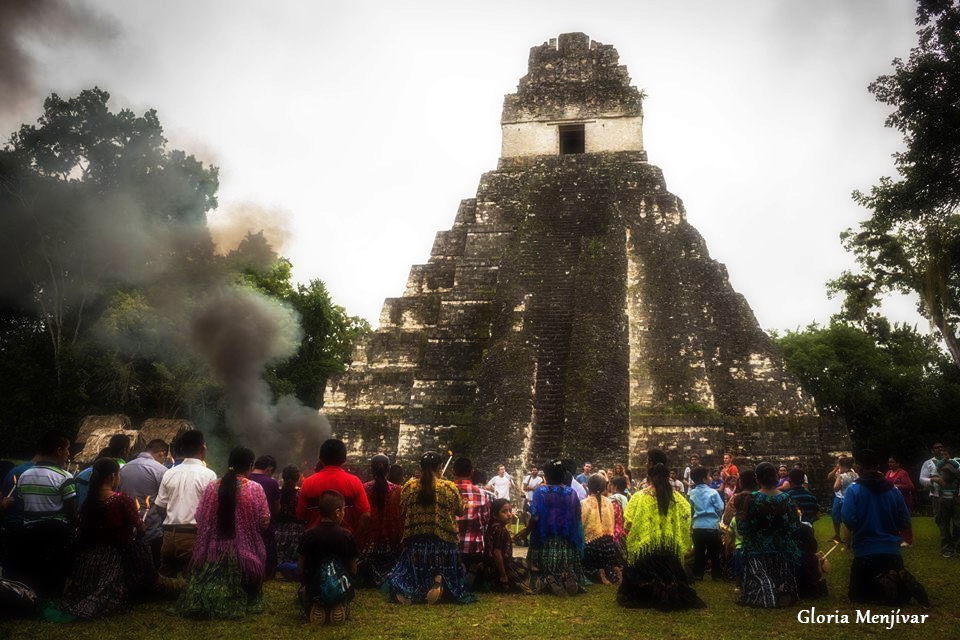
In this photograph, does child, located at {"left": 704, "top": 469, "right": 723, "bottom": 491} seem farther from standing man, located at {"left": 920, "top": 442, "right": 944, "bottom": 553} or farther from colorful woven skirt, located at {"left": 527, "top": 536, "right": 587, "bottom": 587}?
colorful woven skirt, located at {"left": 527, "top": 536, "right": 587, "bottom": 587}

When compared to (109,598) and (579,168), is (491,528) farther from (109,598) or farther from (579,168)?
(579,168)

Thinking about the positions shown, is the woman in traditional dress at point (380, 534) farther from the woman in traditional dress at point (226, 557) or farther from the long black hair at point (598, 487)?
the long black hair at point (598, 487)

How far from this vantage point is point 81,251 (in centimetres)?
2697

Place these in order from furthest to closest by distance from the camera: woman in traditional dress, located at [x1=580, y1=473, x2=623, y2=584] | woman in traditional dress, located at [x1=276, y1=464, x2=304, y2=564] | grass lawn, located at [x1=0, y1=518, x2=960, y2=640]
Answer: woman in traditional dress, located at [x1=580, y1=473, x2=623, y2=584] < woman in traditional dress, located at [x1=276, y1=464, x2=304, y2=564] < grass lawn, located at [x1=0, y1=518, x2=960, y2=640]

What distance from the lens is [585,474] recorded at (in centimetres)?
1200

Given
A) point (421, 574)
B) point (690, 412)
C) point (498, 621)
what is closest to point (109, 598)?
point (421, 574)

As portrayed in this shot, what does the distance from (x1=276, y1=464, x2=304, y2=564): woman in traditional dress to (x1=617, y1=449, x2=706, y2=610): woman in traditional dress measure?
3768mm

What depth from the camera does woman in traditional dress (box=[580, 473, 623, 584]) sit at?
829cm

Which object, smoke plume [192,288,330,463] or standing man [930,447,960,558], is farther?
smoke plume [192,288,330,463]

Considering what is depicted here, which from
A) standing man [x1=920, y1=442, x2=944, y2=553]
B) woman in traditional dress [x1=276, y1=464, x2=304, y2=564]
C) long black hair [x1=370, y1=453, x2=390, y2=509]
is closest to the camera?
long black hair [x1=370, y1=453, x2=390, y2=509]

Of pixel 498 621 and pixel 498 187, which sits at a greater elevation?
pixel 498 187

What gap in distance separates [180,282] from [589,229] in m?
17.9

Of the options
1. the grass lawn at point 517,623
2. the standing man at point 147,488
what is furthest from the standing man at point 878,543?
the standing man at point 147,488

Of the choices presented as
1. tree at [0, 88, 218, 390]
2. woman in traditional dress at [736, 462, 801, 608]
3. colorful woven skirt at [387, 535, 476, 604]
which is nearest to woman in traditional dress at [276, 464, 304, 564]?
colorful woven skirt at [387, 535, 476, 604]
